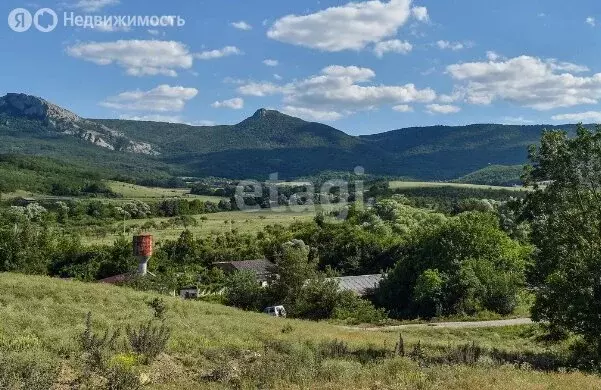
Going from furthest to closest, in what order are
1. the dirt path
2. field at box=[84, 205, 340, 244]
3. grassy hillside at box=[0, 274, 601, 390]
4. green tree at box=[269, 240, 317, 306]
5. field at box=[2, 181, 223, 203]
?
field at box=[2, 181, 223, 203], field at box=[84, 205, 340, 244], green tree at box=[269, 240, 317, 306], the dirt path, grassy hillside at box=[0, 274, 601, 390]

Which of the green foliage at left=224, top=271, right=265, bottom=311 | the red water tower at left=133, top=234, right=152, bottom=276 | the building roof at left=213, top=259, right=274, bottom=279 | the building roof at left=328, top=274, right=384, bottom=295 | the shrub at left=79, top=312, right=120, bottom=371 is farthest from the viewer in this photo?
the building roof at left=213, top=259, right=274, bottom=279

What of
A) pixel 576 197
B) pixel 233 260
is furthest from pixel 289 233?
pixel 576 197

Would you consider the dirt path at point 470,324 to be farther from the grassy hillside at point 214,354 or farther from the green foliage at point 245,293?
the green foliage at point 245,293

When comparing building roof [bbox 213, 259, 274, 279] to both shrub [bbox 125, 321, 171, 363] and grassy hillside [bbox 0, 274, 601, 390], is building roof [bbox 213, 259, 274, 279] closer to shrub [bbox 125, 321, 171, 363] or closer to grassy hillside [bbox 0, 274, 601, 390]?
grassy hillside [bbox 0, 274, 601, 390]

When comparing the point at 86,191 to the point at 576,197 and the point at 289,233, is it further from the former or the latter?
the point at 576,197

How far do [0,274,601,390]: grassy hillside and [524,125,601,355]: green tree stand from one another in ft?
14.9

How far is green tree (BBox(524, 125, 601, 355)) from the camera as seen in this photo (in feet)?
67.3

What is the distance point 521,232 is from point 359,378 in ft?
226

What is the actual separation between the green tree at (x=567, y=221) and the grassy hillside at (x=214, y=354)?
4.55 m

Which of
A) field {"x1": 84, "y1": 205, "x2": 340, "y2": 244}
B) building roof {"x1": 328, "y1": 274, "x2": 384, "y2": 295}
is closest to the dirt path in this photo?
building roof {"x1": 328, "y1": 274, "x2": 384, "y2": 295}

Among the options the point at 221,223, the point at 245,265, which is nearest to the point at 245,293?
the point at 245,265

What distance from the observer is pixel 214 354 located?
54.0 ft

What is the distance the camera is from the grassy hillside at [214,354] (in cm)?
1135

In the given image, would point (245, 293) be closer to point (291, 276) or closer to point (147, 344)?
point (291, 276)
